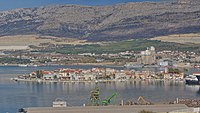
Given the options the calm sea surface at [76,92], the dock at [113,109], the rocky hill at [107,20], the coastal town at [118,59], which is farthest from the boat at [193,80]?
the rocky hill at [107,20]

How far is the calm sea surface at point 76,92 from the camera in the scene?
19625 mm

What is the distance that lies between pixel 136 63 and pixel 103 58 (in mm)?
2759

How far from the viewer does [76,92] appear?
884 inches

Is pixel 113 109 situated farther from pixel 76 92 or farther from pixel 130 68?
pixel 130 68

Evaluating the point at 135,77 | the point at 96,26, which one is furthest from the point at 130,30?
the point at 135,77

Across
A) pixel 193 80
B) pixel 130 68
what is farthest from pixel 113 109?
pixel 130 68

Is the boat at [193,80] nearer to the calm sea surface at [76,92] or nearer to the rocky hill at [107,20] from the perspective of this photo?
the calm sea surface at [76,92]

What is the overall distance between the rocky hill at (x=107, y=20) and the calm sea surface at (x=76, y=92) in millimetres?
27852

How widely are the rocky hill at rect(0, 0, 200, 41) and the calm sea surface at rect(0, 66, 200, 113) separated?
27.9 meters

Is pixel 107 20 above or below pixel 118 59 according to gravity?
above

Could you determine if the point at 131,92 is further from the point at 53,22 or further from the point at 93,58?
the point at 53,22

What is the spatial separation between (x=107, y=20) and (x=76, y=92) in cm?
4014

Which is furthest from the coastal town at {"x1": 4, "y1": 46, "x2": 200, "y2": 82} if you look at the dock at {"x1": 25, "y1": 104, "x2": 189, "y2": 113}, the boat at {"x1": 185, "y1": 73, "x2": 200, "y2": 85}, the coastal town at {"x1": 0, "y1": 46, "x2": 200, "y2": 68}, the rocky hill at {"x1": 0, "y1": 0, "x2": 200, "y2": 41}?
the rocky hill at {"x1": 0, "y1": 0, "x2": 200, "y2": 41}

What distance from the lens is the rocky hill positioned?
57.1 m
